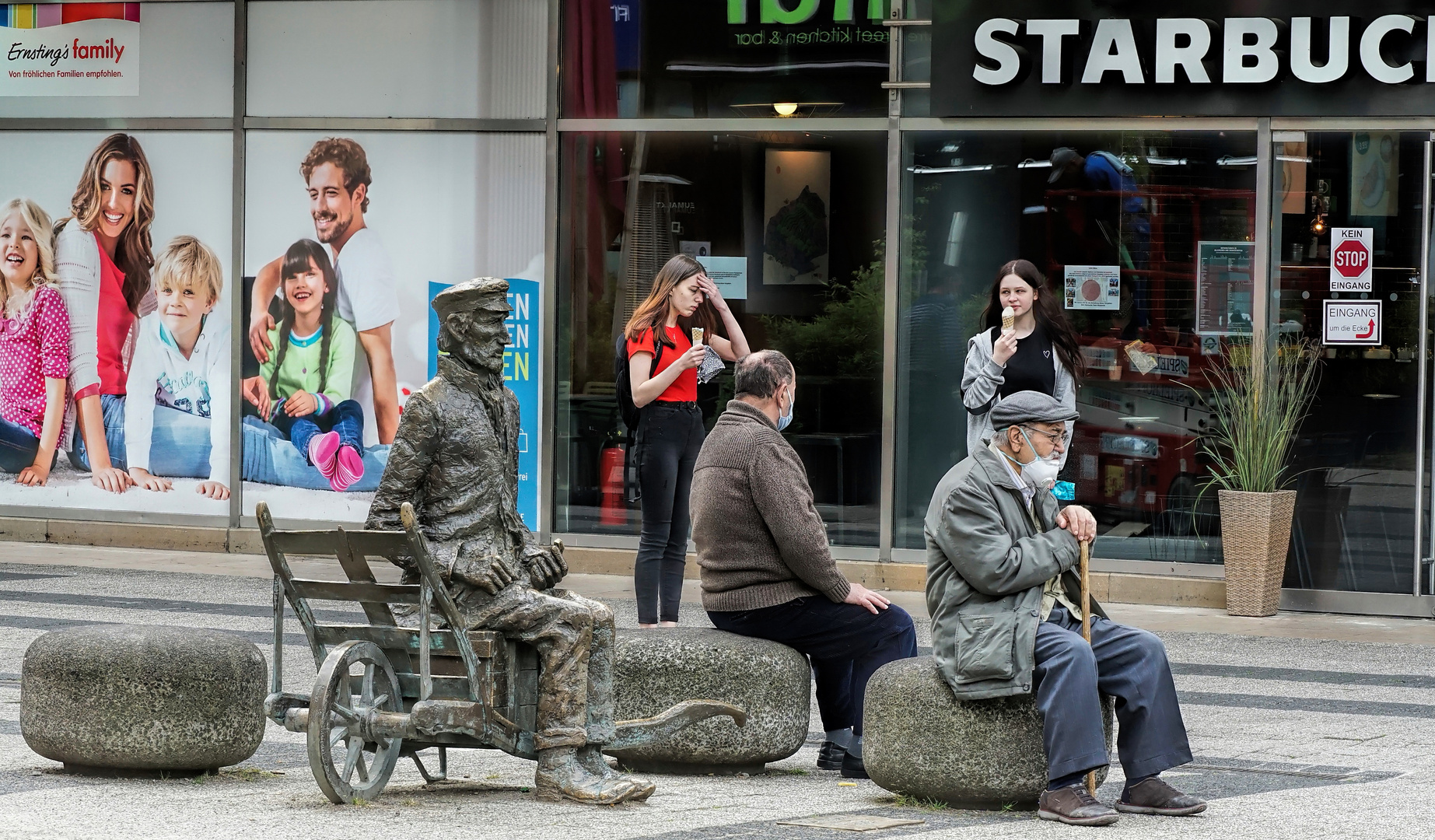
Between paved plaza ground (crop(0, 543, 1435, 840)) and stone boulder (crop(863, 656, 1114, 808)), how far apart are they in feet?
0.37

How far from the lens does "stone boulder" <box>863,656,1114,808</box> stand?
635 centimetres

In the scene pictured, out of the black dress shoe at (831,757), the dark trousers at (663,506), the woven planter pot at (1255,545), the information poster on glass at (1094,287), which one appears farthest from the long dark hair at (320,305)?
the black dress shoe at (831,757)

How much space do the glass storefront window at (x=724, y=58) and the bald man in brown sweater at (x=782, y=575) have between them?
5.97m

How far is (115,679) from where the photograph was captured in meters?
6.59

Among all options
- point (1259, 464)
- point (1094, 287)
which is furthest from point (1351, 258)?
point (1094, 287)

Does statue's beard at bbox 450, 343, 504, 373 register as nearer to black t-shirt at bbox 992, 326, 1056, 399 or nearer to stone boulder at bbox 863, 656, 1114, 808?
stone boulder at bbox 863, 656, 1114, 808

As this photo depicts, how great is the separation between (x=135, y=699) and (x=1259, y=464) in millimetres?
7336

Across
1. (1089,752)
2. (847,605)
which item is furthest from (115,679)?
(1089,752)

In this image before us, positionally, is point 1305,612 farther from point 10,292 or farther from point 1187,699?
point 10,292

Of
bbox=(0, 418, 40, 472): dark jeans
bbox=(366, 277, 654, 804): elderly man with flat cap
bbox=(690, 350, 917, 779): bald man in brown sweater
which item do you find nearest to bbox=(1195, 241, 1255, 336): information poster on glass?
bbox=(690, 350, 917, 779): bald man in brown sweater

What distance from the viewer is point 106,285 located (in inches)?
568

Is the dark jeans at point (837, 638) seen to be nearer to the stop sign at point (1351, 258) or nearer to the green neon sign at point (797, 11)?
the stop sign at point (1351, 258)

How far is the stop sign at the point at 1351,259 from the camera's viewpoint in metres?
12.0

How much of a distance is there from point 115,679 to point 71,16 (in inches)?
367
